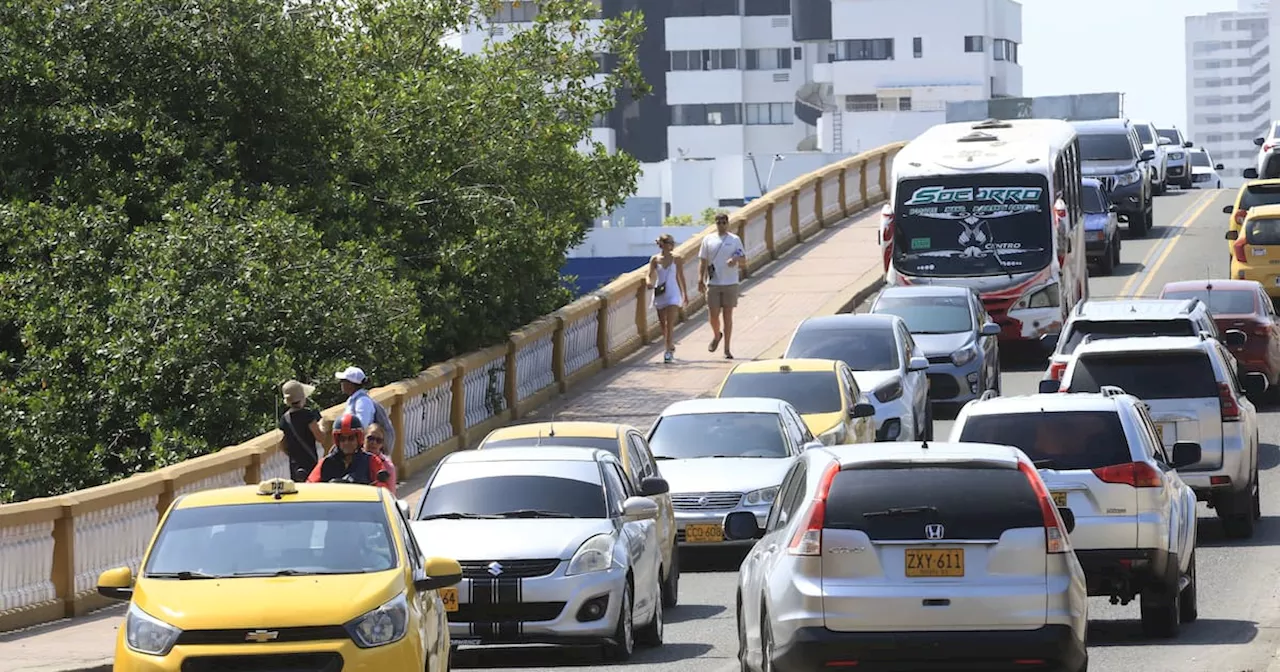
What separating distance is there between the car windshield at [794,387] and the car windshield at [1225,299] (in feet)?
23.7

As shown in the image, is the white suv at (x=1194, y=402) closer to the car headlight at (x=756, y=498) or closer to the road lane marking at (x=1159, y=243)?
the car headlight at (x=756, y=498)

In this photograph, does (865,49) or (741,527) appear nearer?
(741,527)

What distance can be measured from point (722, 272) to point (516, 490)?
1689cm

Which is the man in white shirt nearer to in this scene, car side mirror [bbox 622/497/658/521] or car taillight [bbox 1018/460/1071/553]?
car side mirror [bbox 622/497/658/521]

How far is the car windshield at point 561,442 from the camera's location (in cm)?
1780

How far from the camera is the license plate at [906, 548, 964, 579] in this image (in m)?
11.0

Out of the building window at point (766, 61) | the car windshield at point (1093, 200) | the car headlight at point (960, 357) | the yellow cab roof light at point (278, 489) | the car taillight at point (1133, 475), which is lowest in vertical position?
the car headlight at point (960, 357)

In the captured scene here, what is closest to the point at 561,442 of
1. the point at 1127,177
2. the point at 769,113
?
the point at 1127,177

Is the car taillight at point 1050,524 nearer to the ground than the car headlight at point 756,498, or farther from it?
farther from it

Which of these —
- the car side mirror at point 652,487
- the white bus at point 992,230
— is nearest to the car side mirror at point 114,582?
the car side mirror at point 652,487

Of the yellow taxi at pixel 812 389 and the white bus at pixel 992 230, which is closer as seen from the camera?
the yellow taxi at pixel 812 389

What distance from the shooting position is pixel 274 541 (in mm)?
11688

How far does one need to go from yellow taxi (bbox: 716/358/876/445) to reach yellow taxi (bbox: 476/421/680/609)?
5175 millimetres

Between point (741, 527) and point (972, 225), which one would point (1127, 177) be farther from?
point (741, 527)
